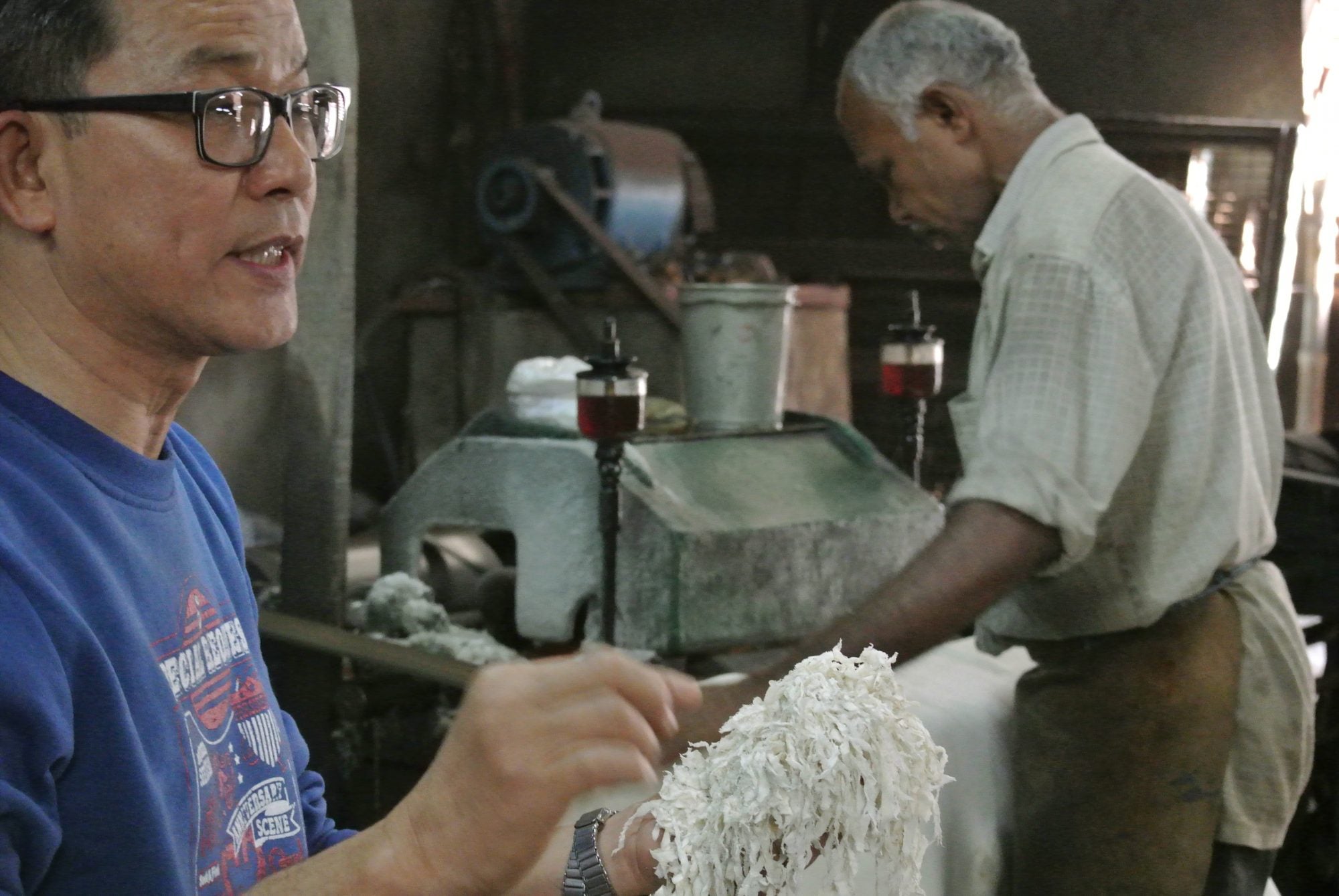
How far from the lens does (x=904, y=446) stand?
14.5 feet

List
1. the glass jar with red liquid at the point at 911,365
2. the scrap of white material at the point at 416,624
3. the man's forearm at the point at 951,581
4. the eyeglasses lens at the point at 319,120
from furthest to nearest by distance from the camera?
the glass jar with red liquid at the point at 911,365, the scrap of white material at the point at 416,624, the man's forearm at the point at 951,581, the eyeglasses lens at the point at 319,120

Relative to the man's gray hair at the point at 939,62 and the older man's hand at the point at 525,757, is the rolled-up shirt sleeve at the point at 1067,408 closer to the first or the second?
the man's gray hair at the point at 939,62

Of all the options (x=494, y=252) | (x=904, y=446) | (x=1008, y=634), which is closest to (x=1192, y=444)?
(x=1008, y=634)

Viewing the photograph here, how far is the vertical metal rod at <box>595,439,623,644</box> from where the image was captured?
331 cm

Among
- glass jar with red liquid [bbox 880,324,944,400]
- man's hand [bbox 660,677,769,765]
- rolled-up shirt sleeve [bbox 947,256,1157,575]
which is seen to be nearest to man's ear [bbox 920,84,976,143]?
rolled-up shirt sleeve [bbox 947,256,1157,575]

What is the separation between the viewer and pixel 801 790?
56.2 inches

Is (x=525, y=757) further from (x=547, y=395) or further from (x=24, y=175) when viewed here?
(x=547, y=395)

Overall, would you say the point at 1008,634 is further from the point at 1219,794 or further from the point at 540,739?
the point at 540,739

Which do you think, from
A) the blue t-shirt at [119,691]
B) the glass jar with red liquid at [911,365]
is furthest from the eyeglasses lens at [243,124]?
the glass jar with red liquid at [911,365]

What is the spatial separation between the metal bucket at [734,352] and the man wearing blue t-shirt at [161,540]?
242 cm

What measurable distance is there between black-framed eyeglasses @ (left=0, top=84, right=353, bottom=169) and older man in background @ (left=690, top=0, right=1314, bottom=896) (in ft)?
4.08

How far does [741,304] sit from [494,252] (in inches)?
106

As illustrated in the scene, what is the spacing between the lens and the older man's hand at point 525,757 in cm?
109

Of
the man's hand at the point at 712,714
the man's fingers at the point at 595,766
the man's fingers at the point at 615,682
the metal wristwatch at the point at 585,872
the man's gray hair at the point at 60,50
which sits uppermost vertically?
the man's gray hair at the point at 60,50
